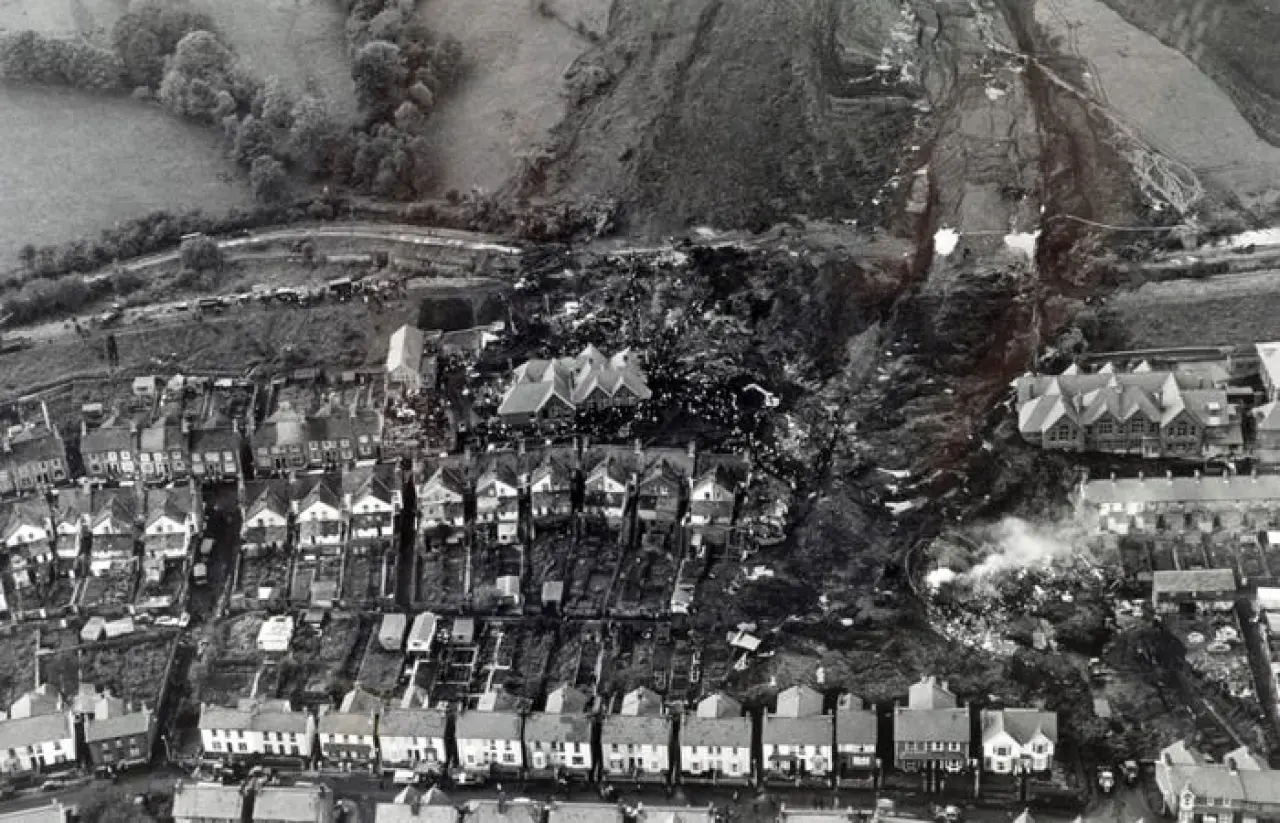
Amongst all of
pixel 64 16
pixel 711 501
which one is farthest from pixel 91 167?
pixel 711 501

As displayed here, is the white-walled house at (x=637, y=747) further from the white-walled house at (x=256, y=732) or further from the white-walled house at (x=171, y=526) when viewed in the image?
the white-walled house at (x=171, y=526)

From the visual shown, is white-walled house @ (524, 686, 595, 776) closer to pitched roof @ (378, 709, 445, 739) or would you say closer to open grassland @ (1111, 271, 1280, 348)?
pitched roof @ (378, 709, 445, 739)

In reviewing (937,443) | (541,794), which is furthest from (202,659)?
(937,443)

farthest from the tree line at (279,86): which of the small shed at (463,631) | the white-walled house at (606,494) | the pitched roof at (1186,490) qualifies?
the pitched roof at (1186,490)

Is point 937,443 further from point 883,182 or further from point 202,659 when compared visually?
point 202,659

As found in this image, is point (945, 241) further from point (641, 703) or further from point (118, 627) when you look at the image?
point (118, 627)

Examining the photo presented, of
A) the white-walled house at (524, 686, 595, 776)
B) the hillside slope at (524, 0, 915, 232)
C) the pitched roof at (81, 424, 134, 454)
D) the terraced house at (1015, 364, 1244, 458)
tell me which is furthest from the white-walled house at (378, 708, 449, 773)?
the hillside slope at (524, 0, 915, 232)
